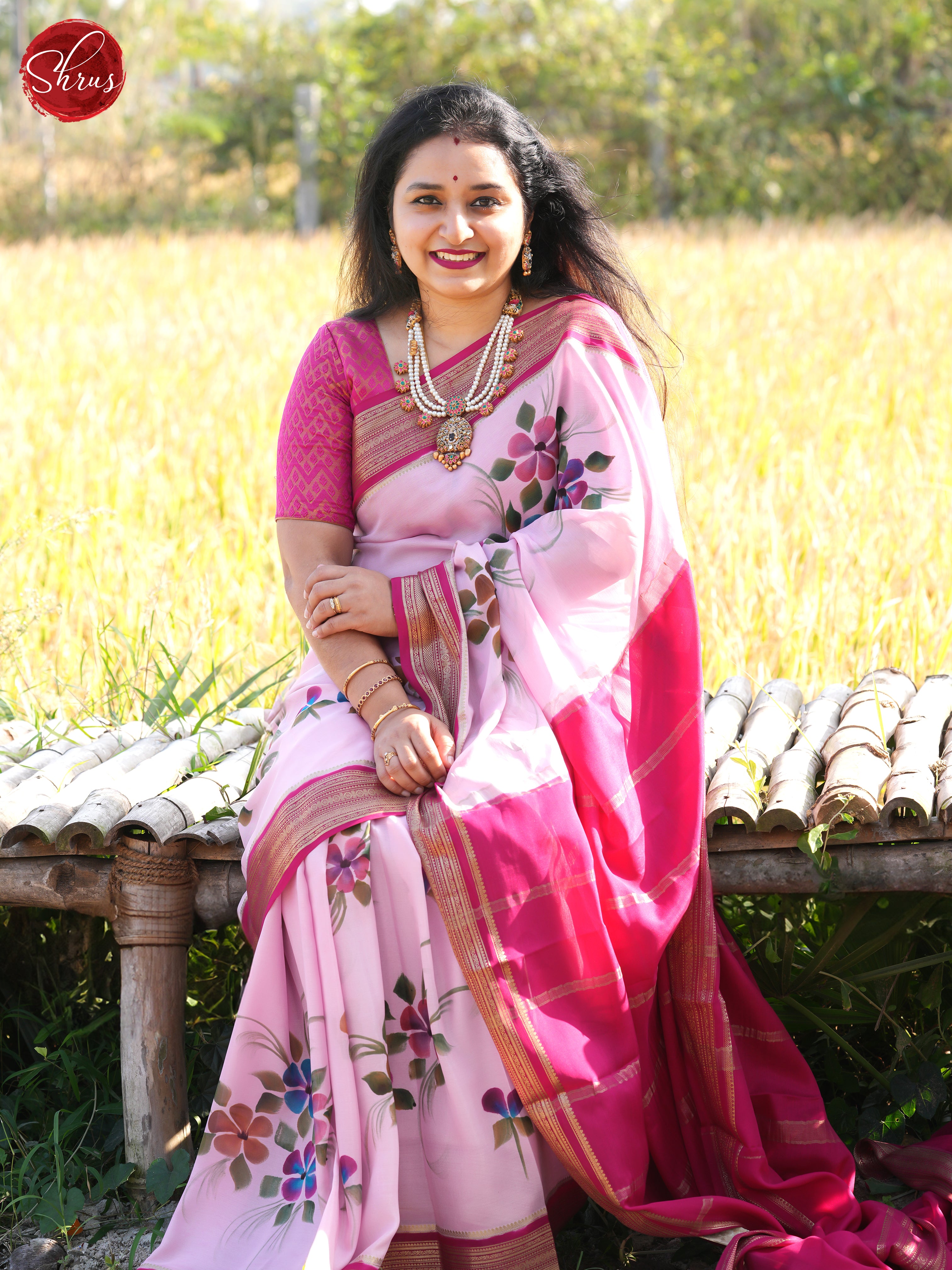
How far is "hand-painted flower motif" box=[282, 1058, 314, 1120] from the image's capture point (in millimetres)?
1679

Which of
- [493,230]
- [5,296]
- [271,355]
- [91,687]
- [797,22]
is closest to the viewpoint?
[493,230]

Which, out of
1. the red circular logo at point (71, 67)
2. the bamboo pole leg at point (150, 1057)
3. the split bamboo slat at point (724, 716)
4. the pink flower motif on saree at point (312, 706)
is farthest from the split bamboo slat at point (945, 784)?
the red circular logo at point (71, 67)

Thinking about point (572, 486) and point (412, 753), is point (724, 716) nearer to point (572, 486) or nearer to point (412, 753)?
point (572, 486)

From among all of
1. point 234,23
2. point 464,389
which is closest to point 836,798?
point 464,389

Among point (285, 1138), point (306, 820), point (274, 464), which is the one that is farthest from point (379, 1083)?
point (274, 464)

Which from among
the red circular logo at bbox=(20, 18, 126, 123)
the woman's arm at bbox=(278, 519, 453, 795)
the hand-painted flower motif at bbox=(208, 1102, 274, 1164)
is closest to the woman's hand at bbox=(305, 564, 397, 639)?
the woman's arm at bbox=(278, 519, 453, 795)

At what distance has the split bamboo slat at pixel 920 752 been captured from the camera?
1.74 metres

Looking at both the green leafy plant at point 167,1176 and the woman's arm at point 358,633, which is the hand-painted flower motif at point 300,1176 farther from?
the woman's arm at point 358,633

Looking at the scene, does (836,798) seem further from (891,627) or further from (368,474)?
(891,627)

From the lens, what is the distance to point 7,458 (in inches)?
165

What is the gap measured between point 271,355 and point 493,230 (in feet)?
13.0

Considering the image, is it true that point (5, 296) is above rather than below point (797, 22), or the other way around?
below

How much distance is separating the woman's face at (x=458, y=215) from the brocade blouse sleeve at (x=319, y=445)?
214 mm

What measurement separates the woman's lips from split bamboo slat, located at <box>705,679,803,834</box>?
85cm
